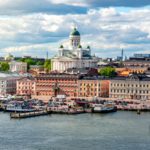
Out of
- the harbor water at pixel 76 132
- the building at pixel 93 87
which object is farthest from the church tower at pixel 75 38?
the harbor water at pixel 76 132

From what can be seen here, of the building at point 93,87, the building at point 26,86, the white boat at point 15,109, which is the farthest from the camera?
the building at point 26,86

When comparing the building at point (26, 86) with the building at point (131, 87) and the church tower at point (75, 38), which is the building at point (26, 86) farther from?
the church tower at point (75, 38)

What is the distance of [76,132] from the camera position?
27.9m

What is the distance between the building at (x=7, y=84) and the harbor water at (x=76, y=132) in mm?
15024

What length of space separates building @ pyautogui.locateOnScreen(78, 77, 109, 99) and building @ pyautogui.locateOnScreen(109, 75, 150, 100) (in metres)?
1.03

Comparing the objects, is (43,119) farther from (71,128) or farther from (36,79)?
(36,79)

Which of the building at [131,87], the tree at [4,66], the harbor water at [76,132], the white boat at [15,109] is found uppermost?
the tree at [4,66]

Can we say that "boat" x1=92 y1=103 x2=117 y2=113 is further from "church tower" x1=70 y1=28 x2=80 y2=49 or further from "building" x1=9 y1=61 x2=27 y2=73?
"building" x1=9 y1=61 x2=27 y2=73

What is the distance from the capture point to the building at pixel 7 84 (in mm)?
50688

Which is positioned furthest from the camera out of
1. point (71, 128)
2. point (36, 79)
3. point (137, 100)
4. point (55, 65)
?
point (55, 65)

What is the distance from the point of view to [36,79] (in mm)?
49875

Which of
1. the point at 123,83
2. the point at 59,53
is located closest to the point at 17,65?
the point at 59,53

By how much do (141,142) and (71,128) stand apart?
481cm

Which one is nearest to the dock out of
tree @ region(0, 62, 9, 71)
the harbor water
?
the harbor water
